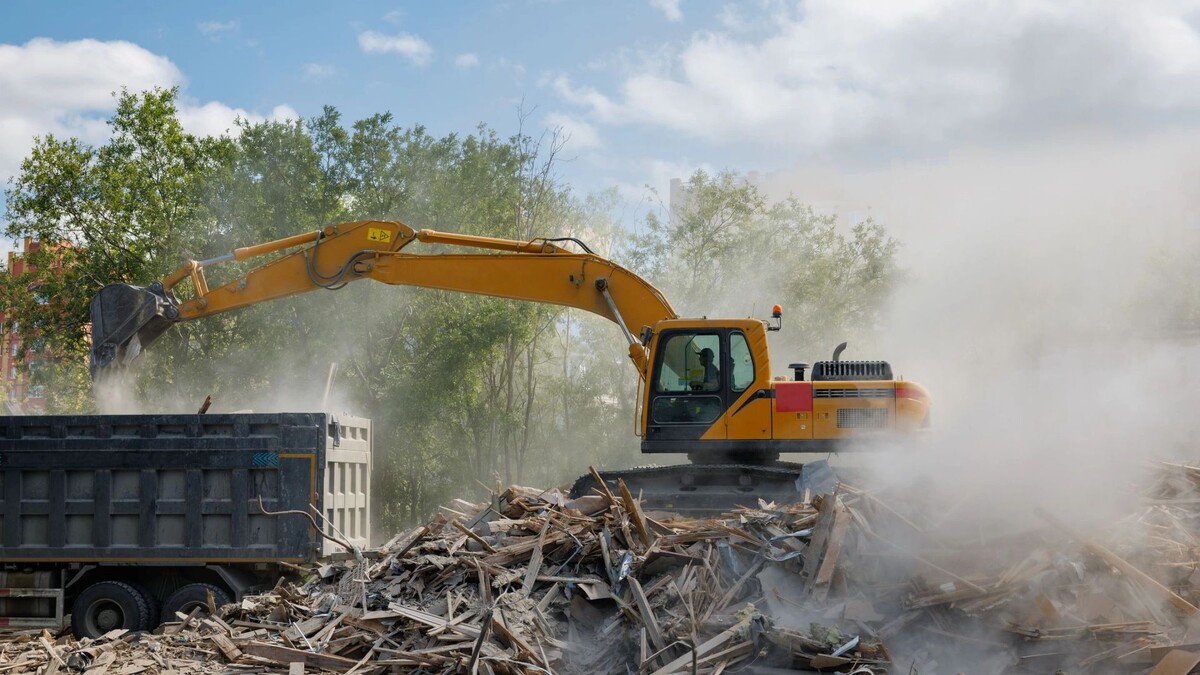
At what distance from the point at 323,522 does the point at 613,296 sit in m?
4.62

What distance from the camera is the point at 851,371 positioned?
41.2 feet

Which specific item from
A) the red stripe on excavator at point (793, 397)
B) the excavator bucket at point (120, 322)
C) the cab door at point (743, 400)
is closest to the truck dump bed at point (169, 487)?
the excavator bucket at point (120, 322)

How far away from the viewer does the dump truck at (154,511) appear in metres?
11.2

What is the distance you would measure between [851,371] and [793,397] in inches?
33.6

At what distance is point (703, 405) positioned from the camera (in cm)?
1229

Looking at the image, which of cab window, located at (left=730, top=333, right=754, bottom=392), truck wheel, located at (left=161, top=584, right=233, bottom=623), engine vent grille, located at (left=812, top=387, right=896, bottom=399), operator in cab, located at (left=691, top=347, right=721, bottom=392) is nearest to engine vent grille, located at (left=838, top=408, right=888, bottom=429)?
engine vent grille, located at (left=812, top=387, right=896, bottom=399)

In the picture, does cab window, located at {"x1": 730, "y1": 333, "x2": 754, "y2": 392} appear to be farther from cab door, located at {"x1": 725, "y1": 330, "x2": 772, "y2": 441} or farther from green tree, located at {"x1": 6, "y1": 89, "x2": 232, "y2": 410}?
green tree, located at {"x1": 6, "y1": 89, "x2": 232, "y2": 410}

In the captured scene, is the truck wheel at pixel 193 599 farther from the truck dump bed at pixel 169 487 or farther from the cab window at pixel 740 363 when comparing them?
the cab window at pixel 740 363

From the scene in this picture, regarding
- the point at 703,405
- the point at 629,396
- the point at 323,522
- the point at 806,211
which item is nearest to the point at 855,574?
the point at 703,405

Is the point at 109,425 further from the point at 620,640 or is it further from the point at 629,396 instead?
the point at 629,396

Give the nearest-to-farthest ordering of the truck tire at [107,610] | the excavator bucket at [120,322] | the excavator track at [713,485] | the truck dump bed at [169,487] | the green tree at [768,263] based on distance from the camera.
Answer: the truck dump bed at [169,487]
the truck tire at [107,610]
the excavator track at [713,485]
the excavator bucket at [120,322]
the green tree at [768,263]

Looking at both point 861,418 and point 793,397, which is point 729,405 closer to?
point 793,397

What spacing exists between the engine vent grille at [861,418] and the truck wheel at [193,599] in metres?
7.05

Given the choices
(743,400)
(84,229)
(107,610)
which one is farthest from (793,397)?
(84,229)
